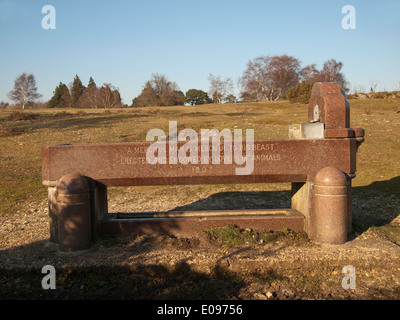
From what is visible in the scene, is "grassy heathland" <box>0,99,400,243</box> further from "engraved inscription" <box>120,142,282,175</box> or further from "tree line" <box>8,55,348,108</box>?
"tree line" <box>8,55,348,108</box>

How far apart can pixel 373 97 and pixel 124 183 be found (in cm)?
3420

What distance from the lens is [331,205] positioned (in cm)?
486

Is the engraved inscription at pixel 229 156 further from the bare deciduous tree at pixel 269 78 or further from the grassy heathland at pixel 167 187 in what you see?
the bare deciduous tree at pixel 269 78

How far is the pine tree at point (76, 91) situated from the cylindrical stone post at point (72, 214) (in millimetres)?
59409

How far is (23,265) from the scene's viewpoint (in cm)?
453

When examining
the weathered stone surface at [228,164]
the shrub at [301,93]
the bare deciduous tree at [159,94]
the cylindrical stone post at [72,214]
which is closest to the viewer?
the cylindrical stone post at [72,214]

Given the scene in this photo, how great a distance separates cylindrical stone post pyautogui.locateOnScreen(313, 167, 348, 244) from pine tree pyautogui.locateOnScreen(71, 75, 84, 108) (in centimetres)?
6047

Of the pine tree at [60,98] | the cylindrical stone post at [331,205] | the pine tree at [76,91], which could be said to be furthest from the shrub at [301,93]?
the pine tree at [60,98]

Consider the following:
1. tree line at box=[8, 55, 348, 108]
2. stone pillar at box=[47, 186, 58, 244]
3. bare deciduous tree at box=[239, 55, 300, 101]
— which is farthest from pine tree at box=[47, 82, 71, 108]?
stone pillar at box=[47, 186, 58, 244]

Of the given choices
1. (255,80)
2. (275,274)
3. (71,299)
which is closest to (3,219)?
(71,299)

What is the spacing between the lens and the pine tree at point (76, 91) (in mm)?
61716

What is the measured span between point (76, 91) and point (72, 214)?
64.9m

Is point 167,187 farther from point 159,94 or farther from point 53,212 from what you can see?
point 159,94
